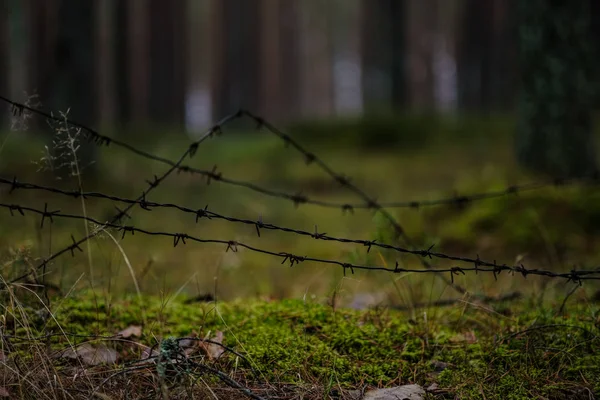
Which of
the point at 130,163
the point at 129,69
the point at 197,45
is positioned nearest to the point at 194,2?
the point at 197,45

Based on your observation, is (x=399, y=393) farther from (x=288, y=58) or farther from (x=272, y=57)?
(x=288, y=58)

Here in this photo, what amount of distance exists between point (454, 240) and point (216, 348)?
3437 mm

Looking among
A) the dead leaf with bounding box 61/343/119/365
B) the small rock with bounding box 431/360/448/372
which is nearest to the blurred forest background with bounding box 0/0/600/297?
the dead leaf with bounding box 61/343/119/365

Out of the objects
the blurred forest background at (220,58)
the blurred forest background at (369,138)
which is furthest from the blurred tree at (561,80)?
the blurred forest background at (220,58)

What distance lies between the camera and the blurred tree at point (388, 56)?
13.3m

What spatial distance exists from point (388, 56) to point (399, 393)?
41.2ft

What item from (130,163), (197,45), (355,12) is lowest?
(130,163)

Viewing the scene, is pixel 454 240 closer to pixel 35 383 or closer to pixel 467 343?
pixel 467 343

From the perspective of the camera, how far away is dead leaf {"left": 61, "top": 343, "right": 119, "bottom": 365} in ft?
6.43

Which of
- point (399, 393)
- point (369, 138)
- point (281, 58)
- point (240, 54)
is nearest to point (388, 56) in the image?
point (369, 138)

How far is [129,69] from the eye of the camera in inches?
619

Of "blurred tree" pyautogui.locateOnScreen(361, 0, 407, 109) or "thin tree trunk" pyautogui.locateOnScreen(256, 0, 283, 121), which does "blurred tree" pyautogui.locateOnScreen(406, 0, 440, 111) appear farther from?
"blurred tree" pyautogui.locateOnScreen(361, 0, 407, 109)

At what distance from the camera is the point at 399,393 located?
5.98ft

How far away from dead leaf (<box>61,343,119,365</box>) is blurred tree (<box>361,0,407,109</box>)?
476 inches
